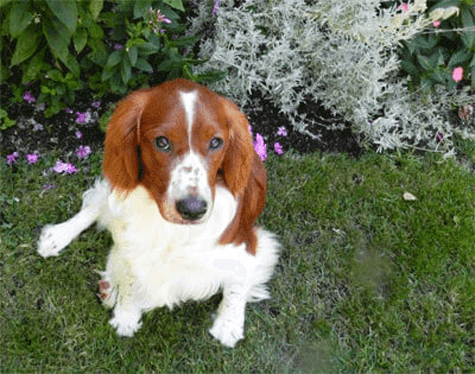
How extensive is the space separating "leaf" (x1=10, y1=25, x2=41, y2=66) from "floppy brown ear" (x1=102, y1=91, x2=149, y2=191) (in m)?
1.02

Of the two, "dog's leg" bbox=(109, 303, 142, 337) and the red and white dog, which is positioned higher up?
the red and white dog

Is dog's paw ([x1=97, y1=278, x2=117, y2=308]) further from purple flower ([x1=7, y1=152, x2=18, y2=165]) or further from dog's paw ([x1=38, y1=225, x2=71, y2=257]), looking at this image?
purple flower ([x1=7, y1=152, x2=18, y2=165])

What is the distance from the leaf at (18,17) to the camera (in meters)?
2.61

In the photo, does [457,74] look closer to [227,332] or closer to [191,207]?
[227,332]

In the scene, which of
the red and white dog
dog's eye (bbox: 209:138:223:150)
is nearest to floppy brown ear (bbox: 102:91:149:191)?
the red and white dog

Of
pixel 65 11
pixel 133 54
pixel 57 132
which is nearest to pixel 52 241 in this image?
pixel 57 132

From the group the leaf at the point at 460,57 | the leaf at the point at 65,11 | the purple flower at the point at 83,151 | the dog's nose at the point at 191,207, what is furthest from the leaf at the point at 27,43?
the leaf at the point at 460,57

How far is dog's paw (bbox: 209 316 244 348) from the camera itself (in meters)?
2.87

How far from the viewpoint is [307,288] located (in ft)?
10.4

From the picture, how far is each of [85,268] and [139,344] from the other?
574 mm

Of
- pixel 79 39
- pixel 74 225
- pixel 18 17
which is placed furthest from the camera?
pixel 74 225

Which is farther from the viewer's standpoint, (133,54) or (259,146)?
(259,146)

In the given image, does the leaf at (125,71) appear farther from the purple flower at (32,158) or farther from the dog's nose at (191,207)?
the dog's nose at (191,207)

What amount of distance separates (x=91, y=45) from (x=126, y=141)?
116 cm
